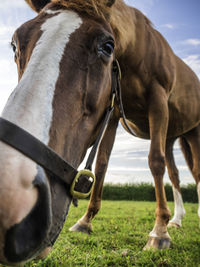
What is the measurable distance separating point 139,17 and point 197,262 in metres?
3.10

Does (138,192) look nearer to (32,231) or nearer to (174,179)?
(174,179)

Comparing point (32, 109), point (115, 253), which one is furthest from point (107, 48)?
point (115, 253)

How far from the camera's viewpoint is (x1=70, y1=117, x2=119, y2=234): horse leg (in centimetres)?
383

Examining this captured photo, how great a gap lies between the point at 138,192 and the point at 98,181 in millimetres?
13038

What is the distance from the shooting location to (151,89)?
3.42 metres

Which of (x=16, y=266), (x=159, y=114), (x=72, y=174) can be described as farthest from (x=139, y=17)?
(x=16, y=266)

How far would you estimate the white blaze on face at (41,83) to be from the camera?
1.30m

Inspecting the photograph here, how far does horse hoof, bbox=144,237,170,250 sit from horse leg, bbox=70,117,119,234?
1148 mm

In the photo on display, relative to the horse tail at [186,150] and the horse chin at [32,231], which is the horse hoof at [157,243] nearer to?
the horse chin at [32,231]

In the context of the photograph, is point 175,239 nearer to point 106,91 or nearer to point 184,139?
point 106,91

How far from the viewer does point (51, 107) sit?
1.41 m

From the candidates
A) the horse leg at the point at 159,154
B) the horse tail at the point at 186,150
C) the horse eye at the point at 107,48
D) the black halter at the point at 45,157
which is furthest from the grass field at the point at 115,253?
the horse tail at the point at 186,150

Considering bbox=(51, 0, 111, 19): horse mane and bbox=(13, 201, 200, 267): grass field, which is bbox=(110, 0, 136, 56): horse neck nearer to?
bbox=(51, 0, 111, 19): horse mane

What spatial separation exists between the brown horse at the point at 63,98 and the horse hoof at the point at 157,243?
12 millimetres
